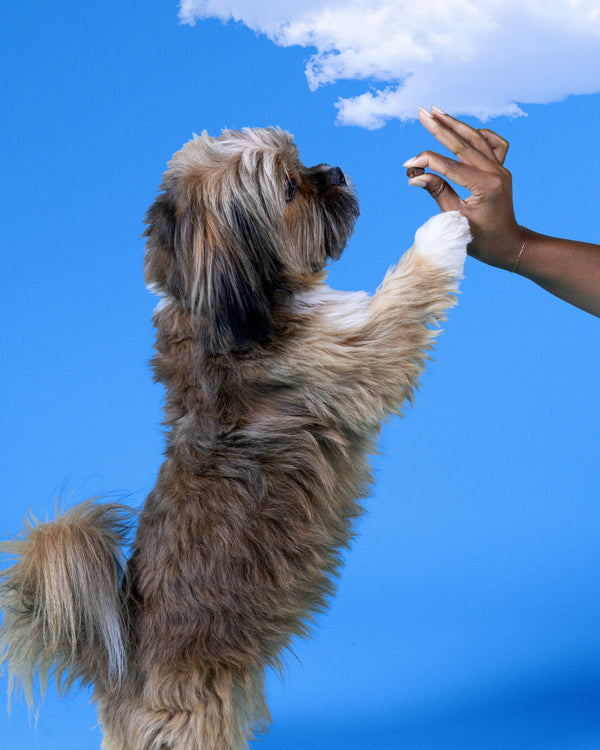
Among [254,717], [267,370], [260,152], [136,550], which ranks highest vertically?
[260,152]

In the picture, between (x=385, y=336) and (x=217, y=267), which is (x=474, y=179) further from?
(x=217, y=267)

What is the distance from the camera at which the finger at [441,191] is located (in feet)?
9.11

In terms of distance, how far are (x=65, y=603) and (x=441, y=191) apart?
1.70 m

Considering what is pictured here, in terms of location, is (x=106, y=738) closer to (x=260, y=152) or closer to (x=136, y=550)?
(x=136, y=550)

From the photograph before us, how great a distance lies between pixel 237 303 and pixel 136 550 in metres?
0.85

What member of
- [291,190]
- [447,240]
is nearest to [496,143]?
[447,240]

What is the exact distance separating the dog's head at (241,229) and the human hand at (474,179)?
0.29 meters

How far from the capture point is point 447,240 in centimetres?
276

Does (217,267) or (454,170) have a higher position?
(454,170)

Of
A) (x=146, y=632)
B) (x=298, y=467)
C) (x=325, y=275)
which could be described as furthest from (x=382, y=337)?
(x=146, y=632)

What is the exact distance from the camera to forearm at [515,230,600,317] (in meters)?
3.05

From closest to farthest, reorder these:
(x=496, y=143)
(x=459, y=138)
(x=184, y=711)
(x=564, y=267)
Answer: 1. (x=184, y=711)
2. (x=459, y=138)
3. (x=496, y=143)
4. (x=564, y=267)

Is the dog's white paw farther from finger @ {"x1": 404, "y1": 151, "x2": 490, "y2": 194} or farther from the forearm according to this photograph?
the forearm

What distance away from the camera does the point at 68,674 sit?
2805mm
